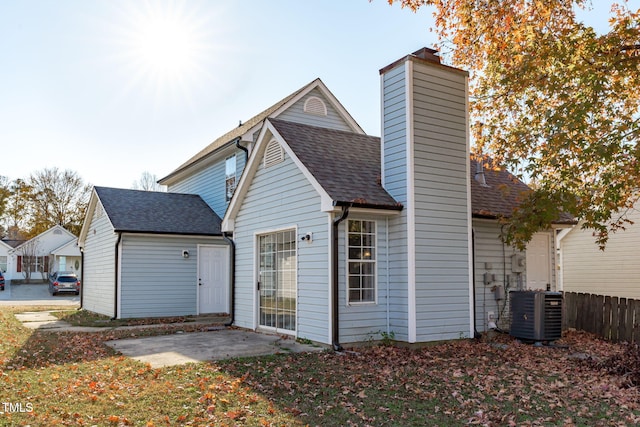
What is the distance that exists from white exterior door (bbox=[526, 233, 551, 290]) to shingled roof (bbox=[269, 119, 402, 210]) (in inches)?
181

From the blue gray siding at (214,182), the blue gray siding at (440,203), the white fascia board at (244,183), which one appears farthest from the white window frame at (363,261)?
the blue gray siding at (214,182)

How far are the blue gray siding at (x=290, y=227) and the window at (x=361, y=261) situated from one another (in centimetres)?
49

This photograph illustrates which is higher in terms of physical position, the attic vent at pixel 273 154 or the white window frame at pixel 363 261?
the attic vent at pixel 273 154

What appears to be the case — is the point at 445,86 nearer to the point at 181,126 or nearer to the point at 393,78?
the point at 393,78

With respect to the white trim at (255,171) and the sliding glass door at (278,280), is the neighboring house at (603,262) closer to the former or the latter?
the sliding glass door at (278,280)

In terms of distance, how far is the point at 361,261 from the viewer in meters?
10.3

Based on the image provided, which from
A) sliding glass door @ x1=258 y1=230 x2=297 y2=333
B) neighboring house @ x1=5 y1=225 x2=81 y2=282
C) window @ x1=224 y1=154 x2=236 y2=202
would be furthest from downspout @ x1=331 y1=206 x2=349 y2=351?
neighboring house @ x1=5 y1=225 x2=81 y2=282

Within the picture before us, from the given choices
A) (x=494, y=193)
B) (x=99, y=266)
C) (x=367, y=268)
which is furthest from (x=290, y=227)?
(x=99, y=266)

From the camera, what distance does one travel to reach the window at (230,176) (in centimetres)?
1823

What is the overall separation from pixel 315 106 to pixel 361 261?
31.0 ft

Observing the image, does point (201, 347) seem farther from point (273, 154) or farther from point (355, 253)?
point (273, 154)

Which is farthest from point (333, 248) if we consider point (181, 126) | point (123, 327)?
point (181, 126)

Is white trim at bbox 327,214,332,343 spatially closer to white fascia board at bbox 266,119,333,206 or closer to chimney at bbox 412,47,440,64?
white fascia board at bbox 266,119,333,206

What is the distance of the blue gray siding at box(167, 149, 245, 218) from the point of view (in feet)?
58.9
